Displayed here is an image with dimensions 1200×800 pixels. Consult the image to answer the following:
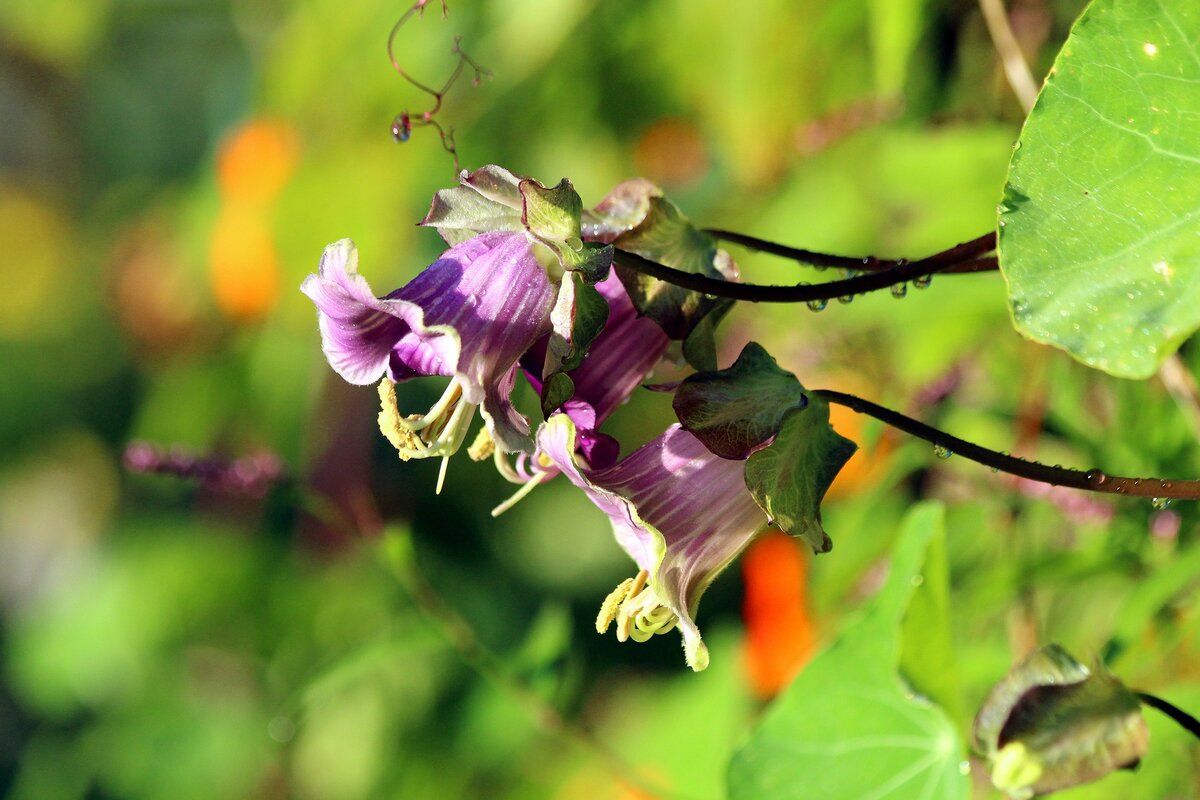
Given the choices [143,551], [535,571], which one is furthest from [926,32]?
[143,551]

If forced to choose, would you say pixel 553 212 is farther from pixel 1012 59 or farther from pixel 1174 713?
pixel 1012 59

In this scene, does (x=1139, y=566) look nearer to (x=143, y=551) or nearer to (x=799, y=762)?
(x=799, y=762)

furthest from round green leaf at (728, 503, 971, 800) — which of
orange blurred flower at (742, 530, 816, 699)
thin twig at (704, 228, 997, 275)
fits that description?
orange blurred flower at (742, 530, 816, 699)

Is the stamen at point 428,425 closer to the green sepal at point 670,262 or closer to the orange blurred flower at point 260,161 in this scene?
the green sepal at point 670,262

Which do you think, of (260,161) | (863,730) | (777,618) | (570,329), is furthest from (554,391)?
(260,161)

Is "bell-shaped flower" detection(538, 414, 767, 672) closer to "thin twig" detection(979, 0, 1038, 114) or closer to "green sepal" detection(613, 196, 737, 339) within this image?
"green sepal" detection(613, 196, 737, 339)
